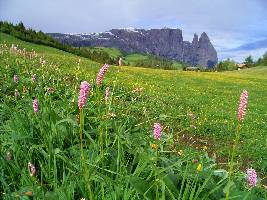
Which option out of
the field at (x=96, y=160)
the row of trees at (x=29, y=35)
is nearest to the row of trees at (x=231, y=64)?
the row of trees at (x=29, y=35)

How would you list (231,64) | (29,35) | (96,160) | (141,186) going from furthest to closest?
(231,64), (29,35), (96,160), (141,186)

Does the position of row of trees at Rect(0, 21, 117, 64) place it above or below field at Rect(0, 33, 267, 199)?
above

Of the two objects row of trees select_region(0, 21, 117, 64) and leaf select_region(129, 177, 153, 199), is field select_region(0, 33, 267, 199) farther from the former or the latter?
row of trees select_region(0, 21, 117, 64)

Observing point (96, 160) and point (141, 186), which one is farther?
point (96, 160)

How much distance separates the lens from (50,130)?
5289 mm

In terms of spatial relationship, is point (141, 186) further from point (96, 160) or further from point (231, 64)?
point (231, 64)

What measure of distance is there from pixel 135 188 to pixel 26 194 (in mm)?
918

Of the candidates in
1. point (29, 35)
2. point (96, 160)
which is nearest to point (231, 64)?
point (29, 35)

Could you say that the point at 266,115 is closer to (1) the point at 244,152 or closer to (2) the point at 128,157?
(1) the point at 244,152

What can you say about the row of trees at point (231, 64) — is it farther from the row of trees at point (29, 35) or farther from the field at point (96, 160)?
the field at point (96, 160)

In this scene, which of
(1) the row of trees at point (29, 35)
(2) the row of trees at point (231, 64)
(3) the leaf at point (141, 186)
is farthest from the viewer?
(2) the row of trees at point (231, 64)

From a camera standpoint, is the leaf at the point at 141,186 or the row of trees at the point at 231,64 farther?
the row of trees at the point at 231,64

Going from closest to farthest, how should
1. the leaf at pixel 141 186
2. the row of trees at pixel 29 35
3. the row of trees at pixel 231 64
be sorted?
the leaf at pixel 141 186 < the row of trees at pixel 29 35 < the row of trees at pixel 231 64

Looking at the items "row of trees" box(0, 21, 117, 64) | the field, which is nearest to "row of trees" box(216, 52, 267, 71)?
"row of trees" box(0, 21, 117, 64)
